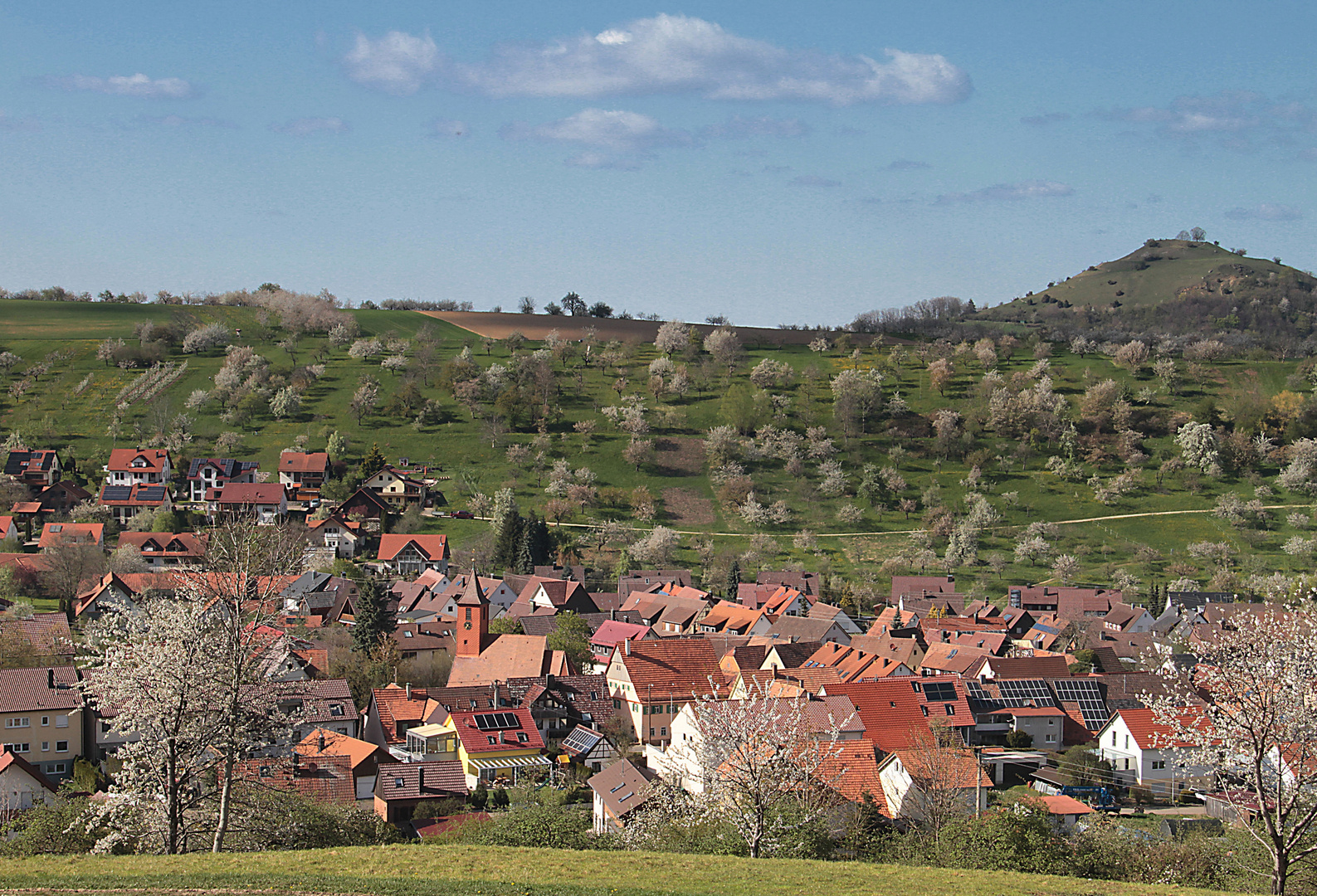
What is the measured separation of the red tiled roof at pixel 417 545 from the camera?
242ft

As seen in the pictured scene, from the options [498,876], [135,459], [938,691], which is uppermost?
[135,459]

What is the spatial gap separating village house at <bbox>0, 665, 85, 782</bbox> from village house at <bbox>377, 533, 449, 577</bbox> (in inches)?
1413

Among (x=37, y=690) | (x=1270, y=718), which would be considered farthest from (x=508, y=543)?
(x=1270, y=718)

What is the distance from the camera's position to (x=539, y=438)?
96688 millimetres

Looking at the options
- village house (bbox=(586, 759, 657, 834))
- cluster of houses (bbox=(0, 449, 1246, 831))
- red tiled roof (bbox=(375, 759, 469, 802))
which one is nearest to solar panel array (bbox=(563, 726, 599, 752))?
cluster of houses (bbox=(0, 449, 1246, 831))

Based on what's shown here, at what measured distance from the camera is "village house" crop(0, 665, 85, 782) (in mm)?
35906

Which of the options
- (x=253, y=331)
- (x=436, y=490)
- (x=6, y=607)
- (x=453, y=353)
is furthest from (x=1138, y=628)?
(x=253, y=331)

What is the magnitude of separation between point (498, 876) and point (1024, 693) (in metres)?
31.8

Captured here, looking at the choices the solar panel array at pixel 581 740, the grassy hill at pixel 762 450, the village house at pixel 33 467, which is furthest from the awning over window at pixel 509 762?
the village house at pixel 33 467

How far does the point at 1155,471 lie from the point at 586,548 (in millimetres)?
49428

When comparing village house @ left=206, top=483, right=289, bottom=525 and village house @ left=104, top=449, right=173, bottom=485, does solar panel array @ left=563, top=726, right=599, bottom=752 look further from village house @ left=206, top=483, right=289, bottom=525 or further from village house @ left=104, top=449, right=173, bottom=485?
village house @ left=104, top=449, right=173, bottom=485

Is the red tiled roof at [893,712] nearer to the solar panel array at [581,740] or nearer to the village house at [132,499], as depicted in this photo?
the solar panel array at [581,740]

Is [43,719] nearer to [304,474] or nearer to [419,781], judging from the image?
[419,781]

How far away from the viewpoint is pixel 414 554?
74.2 meters
